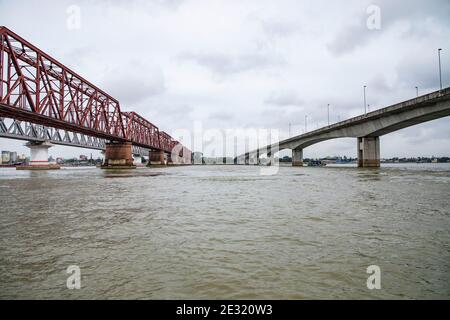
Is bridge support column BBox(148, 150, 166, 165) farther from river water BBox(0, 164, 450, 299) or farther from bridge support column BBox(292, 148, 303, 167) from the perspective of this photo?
river water BBox(0, 164, 450, 299)

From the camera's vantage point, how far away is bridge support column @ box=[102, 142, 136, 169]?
218 feet

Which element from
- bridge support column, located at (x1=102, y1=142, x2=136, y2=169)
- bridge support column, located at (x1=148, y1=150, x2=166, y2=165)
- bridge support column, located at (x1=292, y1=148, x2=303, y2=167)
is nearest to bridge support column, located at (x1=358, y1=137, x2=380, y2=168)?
bridge support column, located at (x1=292, y1=148, x2=303, y2=167)

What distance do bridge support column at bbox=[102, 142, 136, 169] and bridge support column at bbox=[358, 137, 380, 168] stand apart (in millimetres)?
54600

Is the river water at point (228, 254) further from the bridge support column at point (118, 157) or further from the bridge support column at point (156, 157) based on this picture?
the bridge support column at point (156, 157)

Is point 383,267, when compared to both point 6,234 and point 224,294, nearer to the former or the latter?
point 224,294

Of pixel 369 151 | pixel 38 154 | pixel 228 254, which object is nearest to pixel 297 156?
pixel 369 151

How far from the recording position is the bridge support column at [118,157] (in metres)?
66.4

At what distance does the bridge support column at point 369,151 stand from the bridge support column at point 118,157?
54600mm

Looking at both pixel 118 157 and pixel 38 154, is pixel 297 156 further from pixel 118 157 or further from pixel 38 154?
pixel 38 154

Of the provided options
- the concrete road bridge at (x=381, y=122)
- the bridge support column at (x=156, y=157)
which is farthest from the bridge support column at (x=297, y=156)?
the bridge support column at (x=156, y=157)

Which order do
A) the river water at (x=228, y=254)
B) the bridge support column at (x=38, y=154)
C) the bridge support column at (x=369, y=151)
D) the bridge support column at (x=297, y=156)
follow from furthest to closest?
the bridge support column at (x=297, y=156)
the bridge support column at (x=38, y=154)
the bridge support column at (x=369, y=151)
the river water at (x=228, y=254)
